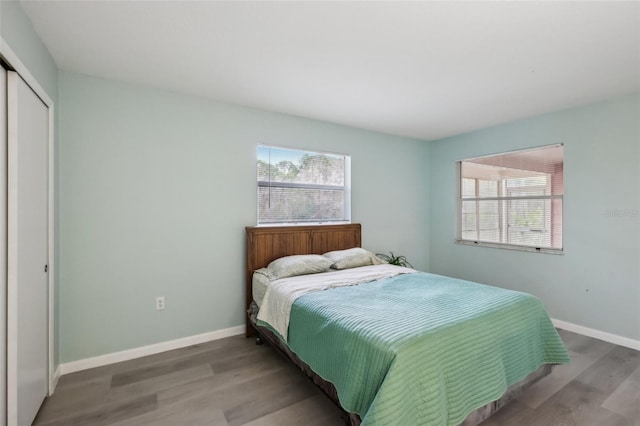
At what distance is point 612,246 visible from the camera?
9.63 feet

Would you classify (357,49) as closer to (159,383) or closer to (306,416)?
(306,416)

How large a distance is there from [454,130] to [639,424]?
329cm

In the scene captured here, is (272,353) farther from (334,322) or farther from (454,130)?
(454,130)

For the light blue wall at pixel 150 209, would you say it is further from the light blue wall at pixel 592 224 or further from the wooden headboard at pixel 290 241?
the light blue wall at pixel 592 224

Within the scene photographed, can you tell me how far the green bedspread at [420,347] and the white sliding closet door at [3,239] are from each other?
1.54 meters

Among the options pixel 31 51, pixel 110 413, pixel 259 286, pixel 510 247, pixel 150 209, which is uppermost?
pixel 31 51

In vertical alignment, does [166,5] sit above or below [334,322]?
above

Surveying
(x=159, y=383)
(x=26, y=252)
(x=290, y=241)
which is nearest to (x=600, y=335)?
(x=290, y=241)

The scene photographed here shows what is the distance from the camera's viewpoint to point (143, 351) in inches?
104

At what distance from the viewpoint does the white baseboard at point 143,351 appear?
2377mm

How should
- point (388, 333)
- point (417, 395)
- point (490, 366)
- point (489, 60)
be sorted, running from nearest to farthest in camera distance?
point (417, 395) → point (388, 333) → point (490, 366) → point (489, 60)

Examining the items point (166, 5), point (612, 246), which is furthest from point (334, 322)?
point (612, 246)

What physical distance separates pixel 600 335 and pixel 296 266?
3.12m

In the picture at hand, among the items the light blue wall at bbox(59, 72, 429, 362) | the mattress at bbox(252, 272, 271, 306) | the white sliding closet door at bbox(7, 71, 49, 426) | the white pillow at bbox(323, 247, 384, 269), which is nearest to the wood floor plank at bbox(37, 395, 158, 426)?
the white sliding closet door at bbox(7, 71, 49, 426)
